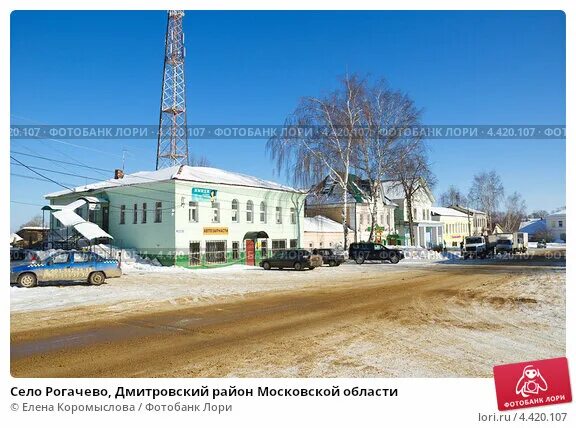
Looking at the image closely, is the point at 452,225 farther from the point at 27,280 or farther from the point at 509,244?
the point at 27,280

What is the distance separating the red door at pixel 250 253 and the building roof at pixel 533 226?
75.9 meters

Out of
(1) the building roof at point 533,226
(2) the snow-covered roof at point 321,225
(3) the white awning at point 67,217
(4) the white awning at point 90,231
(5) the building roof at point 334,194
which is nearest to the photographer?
(4) the white awning at point 90,231

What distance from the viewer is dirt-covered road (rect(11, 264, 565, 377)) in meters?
6.66

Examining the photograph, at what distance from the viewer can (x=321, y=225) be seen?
144ft

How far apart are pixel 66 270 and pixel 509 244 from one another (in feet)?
144

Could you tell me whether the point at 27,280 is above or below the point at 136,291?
above

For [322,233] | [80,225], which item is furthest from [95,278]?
[322,233]

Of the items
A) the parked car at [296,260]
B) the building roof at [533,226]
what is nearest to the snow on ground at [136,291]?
the parked car at [296,260]

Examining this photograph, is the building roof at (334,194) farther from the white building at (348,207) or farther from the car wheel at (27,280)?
the car wheel at (27,280)

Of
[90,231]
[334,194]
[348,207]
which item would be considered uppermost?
[334,194]

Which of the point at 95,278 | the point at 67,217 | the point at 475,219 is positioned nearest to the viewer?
the point at 95,278

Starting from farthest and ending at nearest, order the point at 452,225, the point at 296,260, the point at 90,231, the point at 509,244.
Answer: the point at 452,225 < the point at 509,244 < the point at 90,231 < the point at 296,260

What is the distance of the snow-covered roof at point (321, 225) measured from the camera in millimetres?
42000
